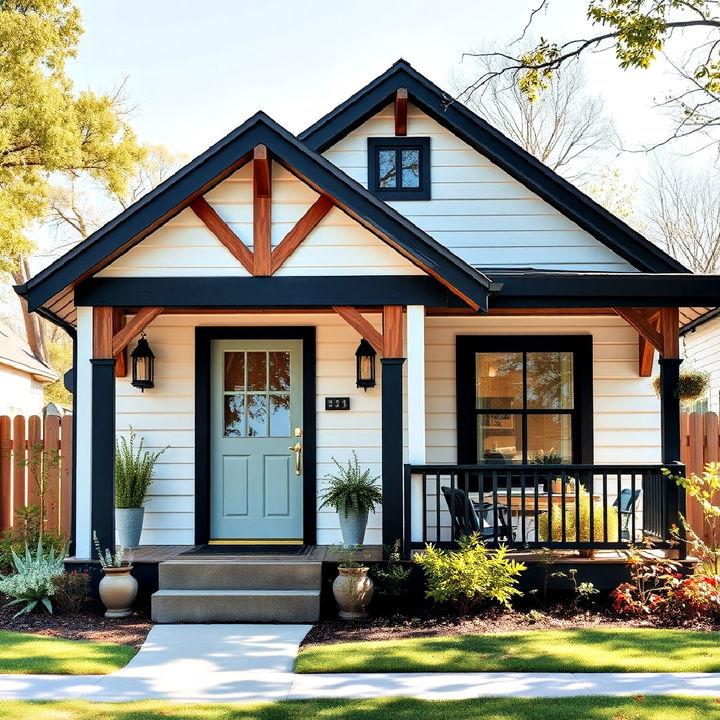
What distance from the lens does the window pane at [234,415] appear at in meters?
10.2

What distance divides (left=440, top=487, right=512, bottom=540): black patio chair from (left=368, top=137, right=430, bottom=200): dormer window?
3829mm

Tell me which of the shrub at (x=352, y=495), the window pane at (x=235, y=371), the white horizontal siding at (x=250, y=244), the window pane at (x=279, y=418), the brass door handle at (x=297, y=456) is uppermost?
the white horizontal siding at (x=250, y=244)

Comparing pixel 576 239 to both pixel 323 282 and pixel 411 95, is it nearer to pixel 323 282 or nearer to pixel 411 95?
pixel 411 95

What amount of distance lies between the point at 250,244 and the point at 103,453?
7.80ft

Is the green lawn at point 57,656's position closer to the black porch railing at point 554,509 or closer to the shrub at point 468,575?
the shrub at point 468,575

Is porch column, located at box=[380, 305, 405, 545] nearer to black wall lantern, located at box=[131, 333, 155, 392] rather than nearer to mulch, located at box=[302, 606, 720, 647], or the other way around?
mulch, located at box=[302, 606, 720, 647]

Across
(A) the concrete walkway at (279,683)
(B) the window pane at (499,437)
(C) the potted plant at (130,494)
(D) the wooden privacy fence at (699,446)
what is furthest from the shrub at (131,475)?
(D) the wooden privacy fence at (699,446)

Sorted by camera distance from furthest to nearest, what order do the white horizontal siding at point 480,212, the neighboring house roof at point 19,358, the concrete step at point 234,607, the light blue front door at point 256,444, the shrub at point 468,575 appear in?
the neighboring house roof at point 19,358 → the white horizontal siding at point 480,212 → the light blue front door at point 256,444 → the concrete step at point 234,607 → the shrub at point 468,575

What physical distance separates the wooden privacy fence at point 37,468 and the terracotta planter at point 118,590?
285 centimetres

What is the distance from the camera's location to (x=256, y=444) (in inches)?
402

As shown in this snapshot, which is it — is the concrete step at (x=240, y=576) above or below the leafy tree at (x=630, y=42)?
below

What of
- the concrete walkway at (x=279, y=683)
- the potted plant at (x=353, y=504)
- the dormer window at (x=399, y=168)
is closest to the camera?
the concrete walkway at (x=279, y=683)

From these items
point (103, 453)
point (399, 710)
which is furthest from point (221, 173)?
point (399, 710)

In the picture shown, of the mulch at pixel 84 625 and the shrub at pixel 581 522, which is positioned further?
the shrub at pixel 581 522
